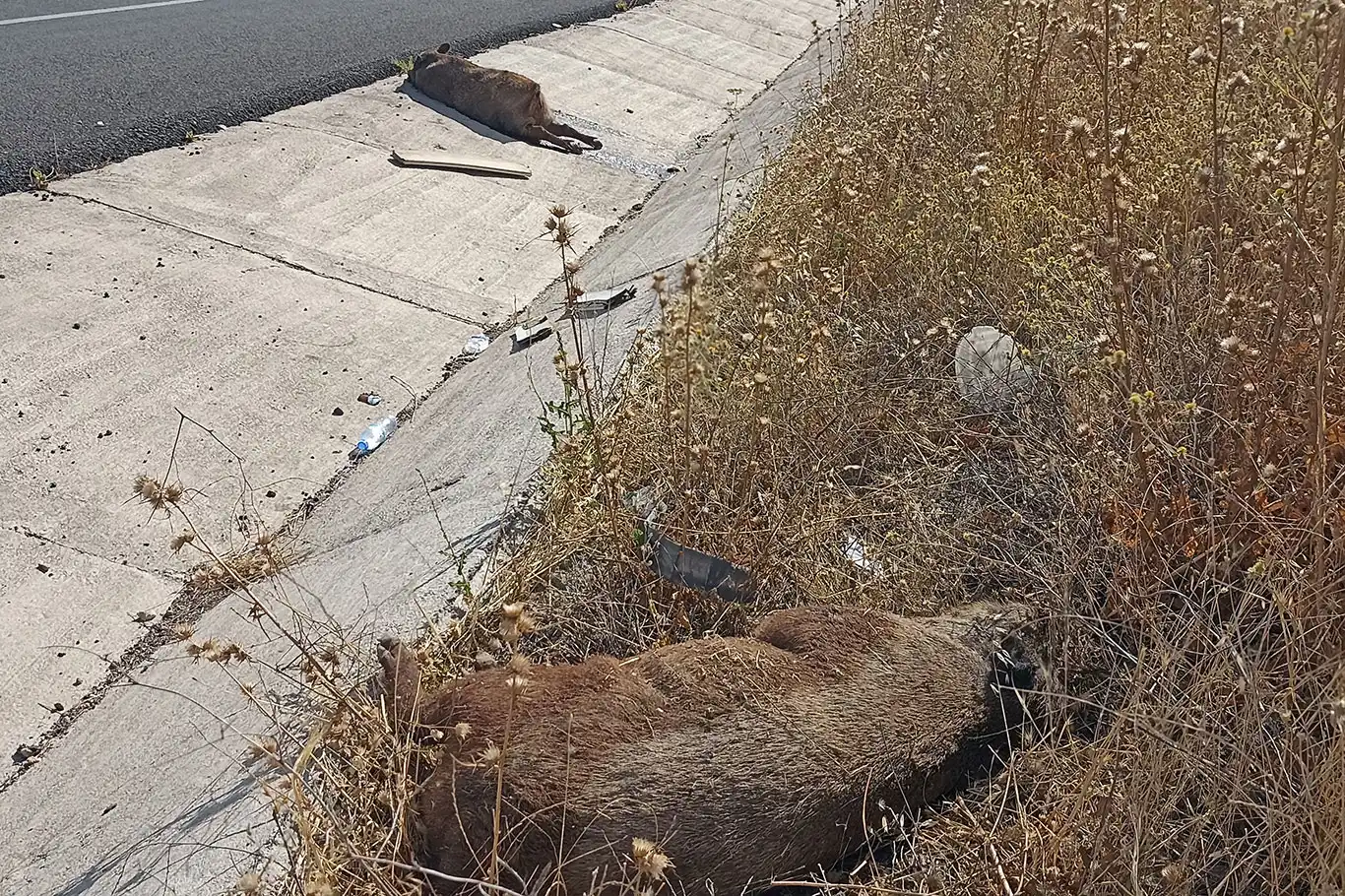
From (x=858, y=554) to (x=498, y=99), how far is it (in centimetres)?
524

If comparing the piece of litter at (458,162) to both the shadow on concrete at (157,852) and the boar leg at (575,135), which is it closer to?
the boar leg at (575,135)

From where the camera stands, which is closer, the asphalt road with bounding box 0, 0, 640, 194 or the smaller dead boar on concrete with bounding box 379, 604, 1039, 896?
the smaller dead boar on concrete with bounding box 379, 604, 1039, 896

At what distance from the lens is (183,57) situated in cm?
Result: 801

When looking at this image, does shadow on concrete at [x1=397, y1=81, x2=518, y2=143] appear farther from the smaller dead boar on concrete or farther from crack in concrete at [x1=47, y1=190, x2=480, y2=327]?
the smaller dead boar on concrete

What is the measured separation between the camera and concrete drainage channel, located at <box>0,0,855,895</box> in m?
3.11

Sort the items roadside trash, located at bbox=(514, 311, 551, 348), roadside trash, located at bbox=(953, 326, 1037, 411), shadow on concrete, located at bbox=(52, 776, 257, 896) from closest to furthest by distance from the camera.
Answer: shadow on concrete, located at bbox=(52, 776, 257, 896) < roadside trash, located at bbox=(953, 326, 1037, 411) < roadside trash, located at bbox=(514, 311, 551, 348)

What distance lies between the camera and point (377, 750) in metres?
2.77

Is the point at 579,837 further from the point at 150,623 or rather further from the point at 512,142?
the point at 512,142

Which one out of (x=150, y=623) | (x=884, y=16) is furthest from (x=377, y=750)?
(x=884, y=16)

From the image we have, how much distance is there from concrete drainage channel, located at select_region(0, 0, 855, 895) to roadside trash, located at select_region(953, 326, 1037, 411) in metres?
1.30

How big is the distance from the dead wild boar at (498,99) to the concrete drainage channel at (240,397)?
0.66 ft

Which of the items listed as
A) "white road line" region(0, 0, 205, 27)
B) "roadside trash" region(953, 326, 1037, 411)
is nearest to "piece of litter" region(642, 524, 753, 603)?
"roadside trash" region(953, 326, 1037, 411)

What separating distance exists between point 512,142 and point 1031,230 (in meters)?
3.95

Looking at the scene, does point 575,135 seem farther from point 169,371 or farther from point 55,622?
point 55,622
